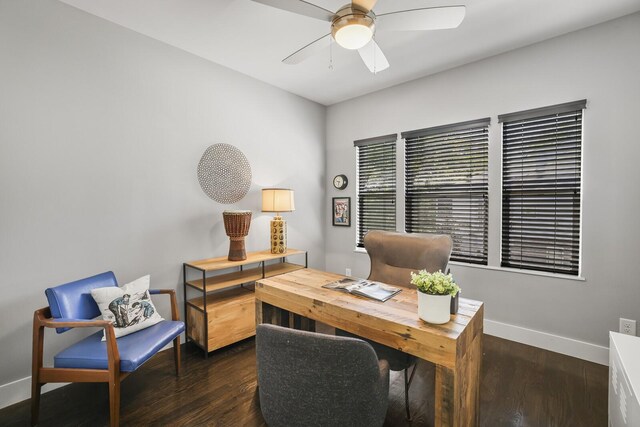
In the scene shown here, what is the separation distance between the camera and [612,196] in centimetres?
228

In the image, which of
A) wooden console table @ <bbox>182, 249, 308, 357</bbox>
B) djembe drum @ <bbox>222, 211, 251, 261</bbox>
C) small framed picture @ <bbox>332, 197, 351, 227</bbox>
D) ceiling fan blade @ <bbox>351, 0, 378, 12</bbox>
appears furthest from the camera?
small framed picture @ <bbox>332, 197, 351, 227</bbox>

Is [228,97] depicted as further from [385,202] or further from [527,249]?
[527,249]

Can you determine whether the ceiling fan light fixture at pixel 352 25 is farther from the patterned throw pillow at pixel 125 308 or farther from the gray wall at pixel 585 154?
the patterned throw pillow at pixel 125 308

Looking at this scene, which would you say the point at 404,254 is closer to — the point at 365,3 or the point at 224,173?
the point at 365,3

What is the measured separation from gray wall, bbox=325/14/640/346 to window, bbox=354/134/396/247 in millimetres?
678

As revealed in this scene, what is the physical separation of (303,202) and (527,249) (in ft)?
8.56

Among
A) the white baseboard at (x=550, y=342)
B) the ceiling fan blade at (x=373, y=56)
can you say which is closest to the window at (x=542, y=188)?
the white baseboard at (x=550, y=342)

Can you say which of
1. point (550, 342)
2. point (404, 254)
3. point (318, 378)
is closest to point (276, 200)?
point (404, 254)

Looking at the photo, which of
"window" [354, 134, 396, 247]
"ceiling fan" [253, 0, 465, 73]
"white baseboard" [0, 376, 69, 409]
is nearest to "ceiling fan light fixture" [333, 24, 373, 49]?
"ceiling fan" [253, 0, 465, 73]

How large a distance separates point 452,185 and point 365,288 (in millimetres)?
1947

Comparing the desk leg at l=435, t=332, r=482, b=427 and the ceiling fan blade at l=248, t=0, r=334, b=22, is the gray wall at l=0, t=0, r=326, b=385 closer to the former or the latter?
the ceiling fan blade at l=248, t=0, r=334, b=22

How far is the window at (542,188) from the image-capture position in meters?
2.46

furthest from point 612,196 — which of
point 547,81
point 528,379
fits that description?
point 528,379

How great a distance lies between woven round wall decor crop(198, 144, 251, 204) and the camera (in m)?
2.90
